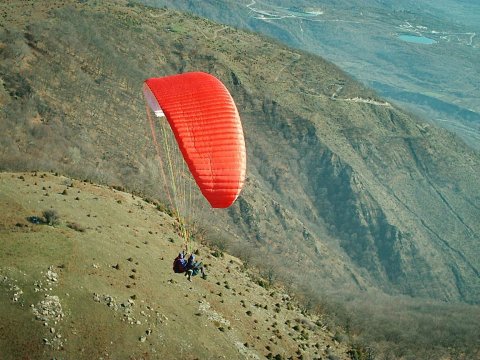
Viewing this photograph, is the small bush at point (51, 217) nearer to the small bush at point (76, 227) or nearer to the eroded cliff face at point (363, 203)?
the small bush at point (76, 227)

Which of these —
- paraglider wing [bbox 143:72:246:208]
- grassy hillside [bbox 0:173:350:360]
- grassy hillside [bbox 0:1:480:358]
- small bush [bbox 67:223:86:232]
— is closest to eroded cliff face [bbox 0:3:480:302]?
grassy hillside [bbox 0:1:480:358]

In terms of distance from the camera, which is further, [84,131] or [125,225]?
[84,131]

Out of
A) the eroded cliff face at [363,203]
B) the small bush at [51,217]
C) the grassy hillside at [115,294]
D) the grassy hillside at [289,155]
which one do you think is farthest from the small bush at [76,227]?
the eroded cliff face at [363,203]

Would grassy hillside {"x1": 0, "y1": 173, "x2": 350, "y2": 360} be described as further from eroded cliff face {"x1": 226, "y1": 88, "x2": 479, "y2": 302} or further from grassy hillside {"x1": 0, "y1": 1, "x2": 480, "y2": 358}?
eroded cliff face {"x1": 226, "y1": 88, "x2": 479, "y2": 302}

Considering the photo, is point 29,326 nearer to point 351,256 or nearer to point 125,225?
point 125,225

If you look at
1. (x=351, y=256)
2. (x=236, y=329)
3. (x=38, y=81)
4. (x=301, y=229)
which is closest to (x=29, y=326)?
(x=236, y=329)

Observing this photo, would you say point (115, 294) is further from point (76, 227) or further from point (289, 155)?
point (289, 155)
